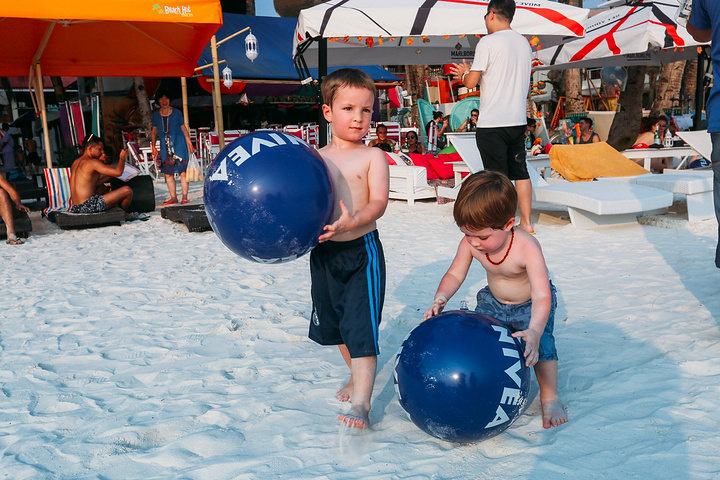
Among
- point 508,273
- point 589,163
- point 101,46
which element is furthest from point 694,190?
point 101,46

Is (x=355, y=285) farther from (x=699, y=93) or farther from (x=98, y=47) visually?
(x=699, y=93)

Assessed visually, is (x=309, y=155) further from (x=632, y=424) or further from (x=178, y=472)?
(x=632, y=424)

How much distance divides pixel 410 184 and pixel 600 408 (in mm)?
6760

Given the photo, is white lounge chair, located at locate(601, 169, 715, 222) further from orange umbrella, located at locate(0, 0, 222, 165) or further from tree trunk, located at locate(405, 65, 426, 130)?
tree trunk, located at locate(405, 65, 426, 130)

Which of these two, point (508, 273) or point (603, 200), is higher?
point (508, 273)

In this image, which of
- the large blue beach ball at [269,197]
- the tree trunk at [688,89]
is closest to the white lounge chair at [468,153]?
the large blue beach ball at [269,197]

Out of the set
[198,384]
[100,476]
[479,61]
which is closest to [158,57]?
[479,61]

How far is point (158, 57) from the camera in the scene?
10445mm

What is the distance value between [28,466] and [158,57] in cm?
946

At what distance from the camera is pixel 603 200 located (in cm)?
612

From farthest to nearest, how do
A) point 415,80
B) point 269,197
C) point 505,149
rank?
point 415,80
point 505,149
point 269,197

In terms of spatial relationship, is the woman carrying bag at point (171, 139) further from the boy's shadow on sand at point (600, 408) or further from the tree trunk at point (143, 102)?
the tree trunk at point (143, 102)

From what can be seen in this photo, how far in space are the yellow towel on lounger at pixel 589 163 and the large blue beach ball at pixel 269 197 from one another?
6.77 metres

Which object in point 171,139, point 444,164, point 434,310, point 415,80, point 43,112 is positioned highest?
point 415,80
